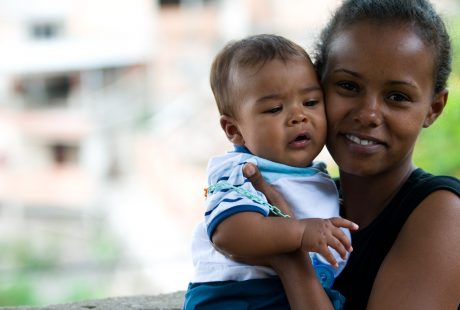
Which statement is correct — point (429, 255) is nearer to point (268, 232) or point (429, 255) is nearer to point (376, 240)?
point (376, 240)

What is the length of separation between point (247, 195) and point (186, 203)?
10988 mm

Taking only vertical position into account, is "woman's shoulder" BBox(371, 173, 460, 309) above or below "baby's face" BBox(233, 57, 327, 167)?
below

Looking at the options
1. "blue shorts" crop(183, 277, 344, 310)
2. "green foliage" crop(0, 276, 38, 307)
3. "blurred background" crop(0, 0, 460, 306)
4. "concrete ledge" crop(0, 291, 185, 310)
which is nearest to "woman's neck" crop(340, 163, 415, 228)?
"blue shorts" crop(183, 277, 344, 310)

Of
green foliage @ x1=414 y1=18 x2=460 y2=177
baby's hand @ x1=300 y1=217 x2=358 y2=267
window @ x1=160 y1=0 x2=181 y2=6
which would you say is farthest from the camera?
window @ x1=160 y1=0 x2=181 y2=6

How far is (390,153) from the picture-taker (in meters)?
1.45

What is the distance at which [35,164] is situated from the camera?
16.7m

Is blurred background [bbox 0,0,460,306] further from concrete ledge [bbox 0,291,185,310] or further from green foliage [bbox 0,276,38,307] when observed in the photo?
concrete ledge [bbox 0,291,185,310]

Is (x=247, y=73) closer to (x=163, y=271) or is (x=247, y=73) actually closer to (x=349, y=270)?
(x=349, y=270)

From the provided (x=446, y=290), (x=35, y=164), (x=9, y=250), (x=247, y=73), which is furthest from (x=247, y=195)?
(x=35, y=164)

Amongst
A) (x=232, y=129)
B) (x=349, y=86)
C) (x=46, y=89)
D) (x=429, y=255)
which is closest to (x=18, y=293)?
(x=46, y=89)

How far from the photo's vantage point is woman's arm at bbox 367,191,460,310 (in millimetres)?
1317

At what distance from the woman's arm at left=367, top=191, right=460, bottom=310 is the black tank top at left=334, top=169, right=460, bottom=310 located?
2.0 inches

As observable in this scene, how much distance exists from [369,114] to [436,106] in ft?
0.63

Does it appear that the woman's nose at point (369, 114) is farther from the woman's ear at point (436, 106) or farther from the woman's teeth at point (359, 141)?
the woman's ear at point (436, 106)
